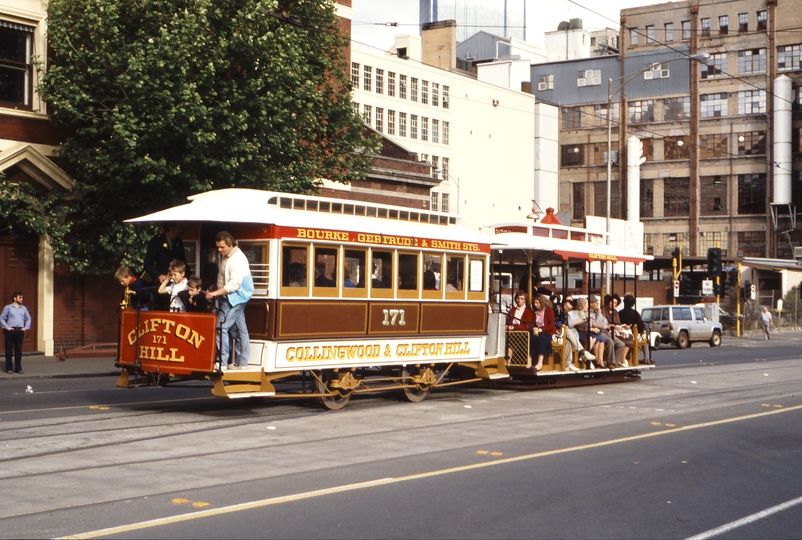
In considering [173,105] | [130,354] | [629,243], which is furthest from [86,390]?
[629,243]

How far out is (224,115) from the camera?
25266 mm

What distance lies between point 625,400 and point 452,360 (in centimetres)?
311

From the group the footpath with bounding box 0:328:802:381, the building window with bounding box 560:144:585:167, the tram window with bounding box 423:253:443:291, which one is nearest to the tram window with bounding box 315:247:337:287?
the tram window with bounding box 423:253:443:291

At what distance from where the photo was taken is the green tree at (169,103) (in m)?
24.6

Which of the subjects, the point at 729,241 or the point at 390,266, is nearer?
the point at 390,266

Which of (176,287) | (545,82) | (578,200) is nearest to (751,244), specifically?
(578,200)

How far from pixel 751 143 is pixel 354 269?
7002 cm

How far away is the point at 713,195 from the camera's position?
8181 centimetres

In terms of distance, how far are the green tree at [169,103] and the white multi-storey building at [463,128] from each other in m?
37.4

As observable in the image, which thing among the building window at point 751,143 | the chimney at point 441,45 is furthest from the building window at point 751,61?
the chimney at point 441,45

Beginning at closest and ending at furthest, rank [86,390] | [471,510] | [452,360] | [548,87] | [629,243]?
[471,510] < [452,360] < [86,390] < [629,243] < [548,87]

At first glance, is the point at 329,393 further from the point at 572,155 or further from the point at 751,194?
the point at 572,155

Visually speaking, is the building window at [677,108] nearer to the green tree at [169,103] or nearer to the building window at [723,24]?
the building window at [723,24]

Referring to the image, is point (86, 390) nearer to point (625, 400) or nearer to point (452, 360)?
point (452, 360)
